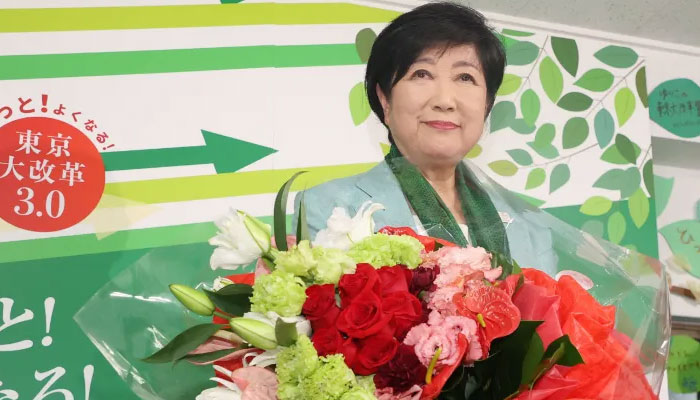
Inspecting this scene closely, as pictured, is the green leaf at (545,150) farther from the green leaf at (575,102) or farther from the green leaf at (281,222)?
the green leaf at (281,222)

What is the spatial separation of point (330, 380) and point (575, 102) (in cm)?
172

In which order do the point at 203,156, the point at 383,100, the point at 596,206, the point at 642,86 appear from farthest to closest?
the point at 642,86, the point at 596,206, the point at 383,100, the point at 203,156

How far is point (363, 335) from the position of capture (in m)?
0.80

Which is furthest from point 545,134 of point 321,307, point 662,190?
point 321,307

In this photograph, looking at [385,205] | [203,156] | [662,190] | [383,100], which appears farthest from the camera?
[662,190]

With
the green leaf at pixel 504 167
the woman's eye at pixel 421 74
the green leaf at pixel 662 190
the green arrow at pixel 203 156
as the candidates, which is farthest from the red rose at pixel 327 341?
the green leaf at pixel 662 190

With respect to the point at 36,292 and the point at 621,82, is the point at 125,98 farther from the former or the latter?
the point at 621,82

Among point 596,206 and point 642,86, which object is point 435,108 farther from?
point 642,86

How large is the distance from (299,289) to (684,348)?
202 centimetres

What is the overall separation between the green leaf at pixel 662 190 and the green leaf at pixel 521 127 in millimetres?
640

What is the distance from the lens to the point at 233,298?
0.89 meters

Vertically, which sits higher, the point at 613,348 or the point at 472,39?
the point at 472,39

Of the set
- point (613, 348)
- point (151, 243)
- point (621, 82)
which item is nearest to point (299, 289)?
point (613, 348)

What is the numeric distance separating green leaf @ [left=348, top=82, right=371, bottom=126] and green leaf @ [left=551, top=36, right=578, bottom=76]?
0.64 m
